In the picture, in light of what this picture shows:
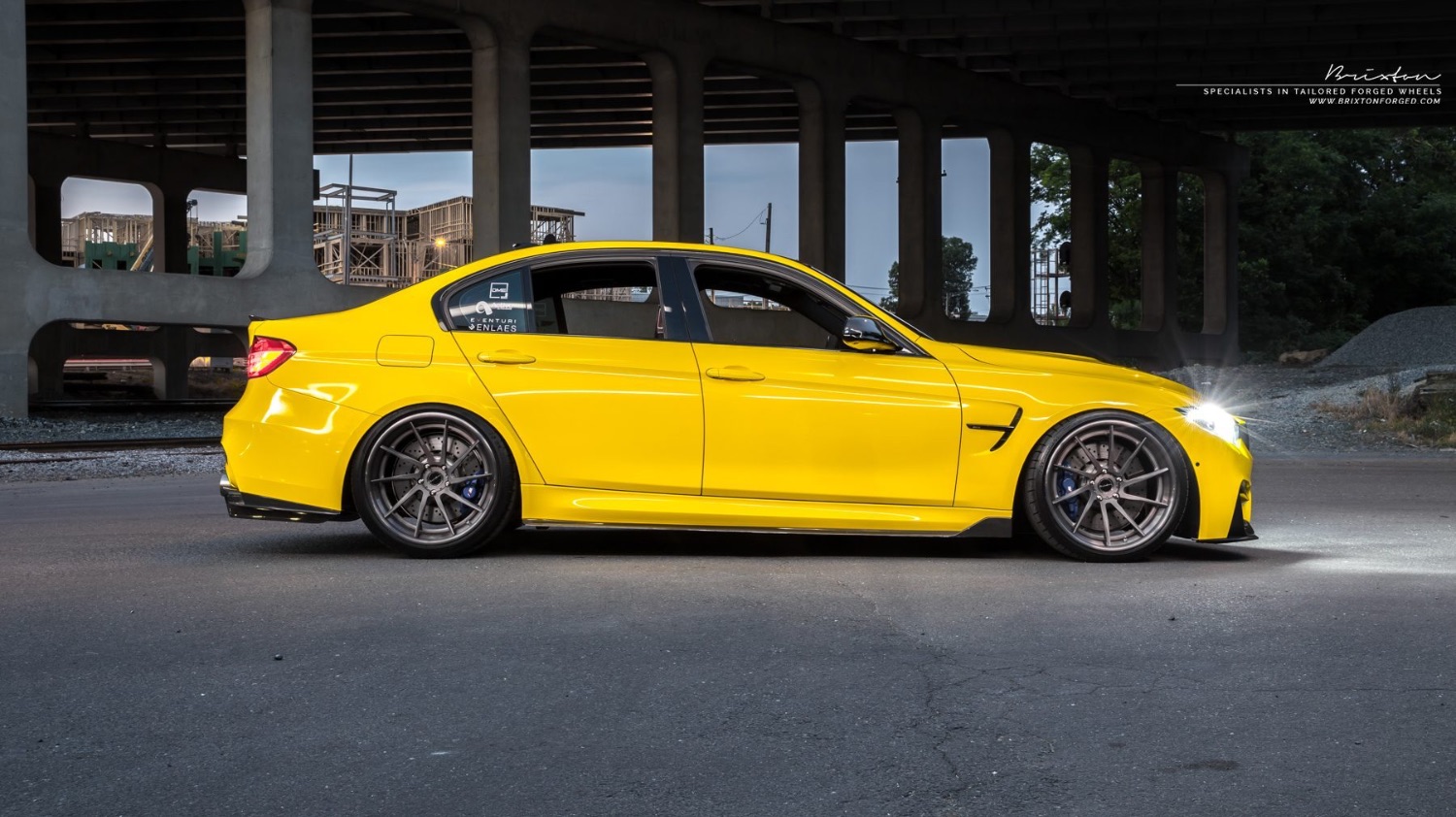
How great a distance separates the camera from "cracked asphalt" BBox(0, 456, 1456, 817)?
3.53m

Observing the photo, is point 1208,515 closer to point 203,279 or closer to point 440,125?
point 203,279

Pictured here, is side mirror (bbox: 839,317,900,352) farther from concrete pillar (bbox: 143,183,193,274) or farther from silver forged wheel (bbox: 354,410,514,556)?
concrete pillar (bbox: 143,183,193,274)

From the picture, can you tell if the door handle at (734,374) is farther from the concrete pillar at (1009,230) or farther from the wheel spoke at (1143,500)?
the concrete pillar at (1009,230)

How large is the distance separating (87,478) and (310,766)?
1111 cm

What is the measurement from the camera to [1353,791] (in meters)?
3.50

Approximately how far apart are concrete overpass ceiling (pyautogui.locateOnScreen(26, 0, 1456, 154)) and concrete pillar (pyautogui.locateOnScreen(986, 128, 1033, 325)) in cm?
251

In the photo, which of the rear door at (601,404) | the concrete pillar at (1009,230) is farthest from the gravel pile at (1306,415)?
the concrete pillar at (1009,230)

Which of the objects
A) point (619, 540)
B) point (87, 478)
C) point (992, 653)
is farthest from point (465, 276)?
point (87, 478)

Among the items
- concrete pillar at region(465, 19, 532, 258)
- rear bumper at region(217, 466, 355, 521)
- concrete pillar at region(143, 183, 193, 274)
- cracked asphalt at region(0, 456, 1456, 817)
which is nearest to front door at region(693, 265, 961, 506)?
cracked asphalt at region(0, 456, 1456, 817)

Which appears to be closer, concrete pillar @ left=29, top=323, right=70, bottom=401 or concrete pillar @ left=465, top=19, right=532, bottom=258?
concrete pillar @ left=465, top=19, right=532, bottom=258

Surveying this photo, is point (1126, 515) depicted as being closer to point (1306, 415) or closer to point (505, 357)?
point (505, 357)

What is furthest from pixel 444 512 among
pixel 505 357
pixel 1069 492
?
pixel 1069 492

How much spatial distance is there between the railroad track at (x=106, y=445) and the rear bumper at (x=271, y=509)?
10.3 meters

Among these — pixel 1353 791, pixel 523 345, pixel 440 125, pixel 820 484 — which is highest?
pixel 440 125
